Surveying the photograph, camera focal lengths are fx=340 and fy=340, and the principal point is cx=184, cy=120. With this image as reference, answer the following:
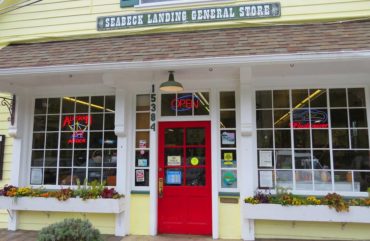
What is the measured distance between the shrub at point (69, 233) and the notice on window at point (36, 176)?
112 inches

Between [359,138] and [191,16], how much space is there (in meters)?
3.85

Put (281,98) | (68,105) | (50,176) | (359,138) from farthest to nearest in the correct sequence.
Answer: (68,105)
(50,176)
(281,98)
(359,138)

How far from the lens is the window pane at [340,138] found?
237 inches

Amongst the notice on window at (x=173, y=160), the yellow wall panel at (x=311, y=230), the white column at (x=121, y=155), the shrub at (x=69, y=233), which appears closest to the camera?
the shrub at (x=69, y=233)

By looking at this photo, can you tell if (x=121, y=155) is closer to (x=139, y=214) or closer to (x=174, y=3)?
(x=139, y=214)

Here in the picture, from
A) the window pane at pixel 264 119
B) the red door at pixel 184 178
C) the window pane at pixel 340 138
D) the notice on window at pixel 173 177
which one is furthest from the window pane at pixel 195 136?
the window pane at pixel 340 138

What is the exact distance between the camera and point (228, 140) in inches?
251

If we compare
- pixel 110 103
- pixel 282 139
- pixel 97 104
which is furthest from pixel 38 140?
pixel 282 139

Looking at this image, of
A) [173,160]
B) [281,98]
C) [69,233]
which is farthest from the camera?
[173,160]

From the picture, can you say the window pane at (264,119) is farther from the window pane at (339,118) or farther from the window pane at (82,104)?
the window pane at (82,104)

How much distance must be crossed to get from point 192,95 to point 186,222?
7.94ft

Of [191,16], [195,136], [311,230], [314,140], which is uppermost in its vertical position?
[191,16]

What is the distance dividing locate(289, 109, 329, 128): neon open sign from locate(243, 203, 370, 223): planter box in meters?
1.46

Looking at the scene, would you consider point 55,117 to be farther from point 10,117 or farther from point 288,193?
point 288,193
